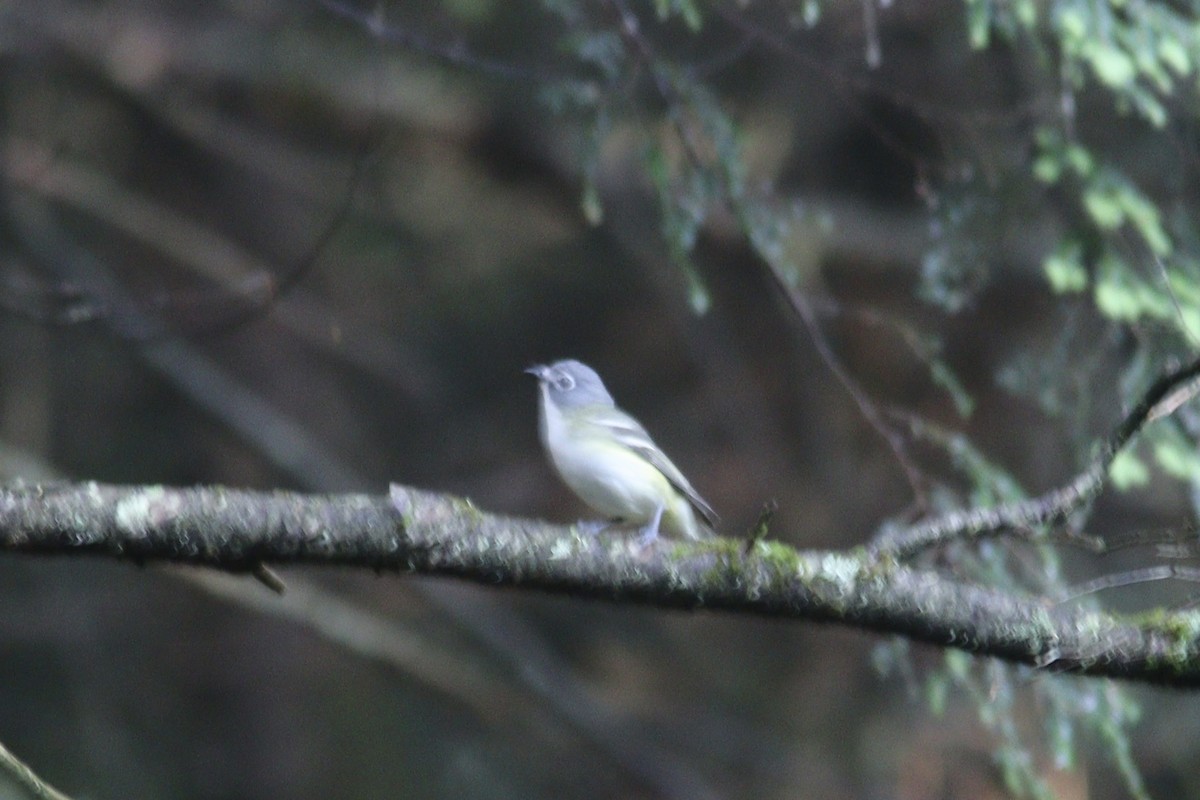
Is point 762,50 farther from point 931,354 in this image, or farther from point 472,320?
point 931,354

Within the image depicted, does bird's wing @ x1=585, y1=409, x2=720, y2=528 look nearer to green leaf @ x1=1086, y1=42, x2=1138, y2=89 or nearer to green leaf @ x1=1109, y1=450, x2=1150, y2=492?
green leaf @ x1=1109, y1=450, x2=1150, y2=492

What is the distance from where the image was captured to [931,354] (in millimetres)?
4410

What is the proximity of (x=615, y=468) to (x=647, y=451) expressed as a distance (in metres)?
0.23

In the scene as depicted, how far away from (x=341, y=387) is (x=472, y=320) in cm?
117

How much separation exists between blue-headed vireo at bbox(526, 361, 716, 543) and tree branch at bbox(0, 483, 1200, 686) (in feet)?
3.19

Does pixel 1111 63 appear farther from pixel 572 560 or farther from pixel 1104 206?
pixel 572 560

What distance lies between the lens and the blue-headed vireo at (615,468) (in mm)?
4246

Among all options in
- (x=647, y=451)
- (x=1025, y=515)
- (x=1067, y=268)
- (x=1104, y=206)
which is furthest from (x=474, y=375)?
(x=1025, y=515)

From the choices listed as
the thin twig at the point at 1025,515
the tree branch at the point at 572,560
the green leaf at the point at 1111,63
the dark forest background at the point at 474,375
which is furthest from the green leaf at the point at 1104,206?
the tree branch at the point at 572,560

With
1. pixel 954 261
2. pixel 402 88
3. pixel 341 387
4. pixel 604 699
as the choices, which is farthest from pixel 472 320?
pixel 954 261

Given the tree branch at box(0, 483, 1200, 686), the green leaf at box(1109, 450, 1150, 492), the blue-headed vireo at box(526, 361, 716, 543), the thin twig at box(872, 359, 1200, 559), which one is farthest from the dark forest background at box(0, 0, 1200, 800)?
the tree branch at box(0, 483, 1200, 686)

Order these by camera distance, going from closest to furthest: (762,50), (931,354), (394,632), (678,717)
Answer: (931,354) → (394,632) → (762,50) → (678,717)

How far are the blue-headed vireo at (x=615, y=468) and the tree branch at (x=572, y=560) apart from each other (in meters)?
0.97

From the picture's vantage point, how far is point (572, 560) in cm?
304
